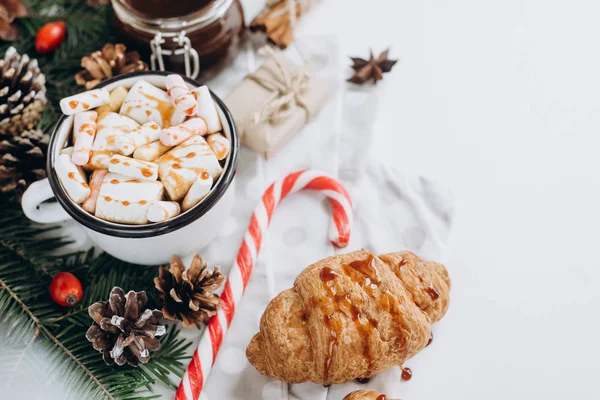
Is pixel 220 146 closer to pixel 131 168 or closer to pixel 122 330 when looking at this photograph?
pixel 131 168

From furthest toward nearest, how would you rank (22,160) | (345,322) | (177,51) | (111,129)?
(177,51), (22,160), (111,129), (345,322)

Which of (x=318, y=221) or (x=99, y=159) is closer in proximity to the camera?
(x=99, y=159)

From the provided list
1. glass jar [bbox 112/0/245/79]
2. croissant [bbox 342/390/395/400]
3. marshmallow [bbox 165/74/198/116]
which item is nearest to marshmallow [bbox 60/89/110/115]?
marshmallow [bbox 165/74/198/116]

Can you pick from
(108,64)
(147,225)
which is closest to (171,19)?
(108,64)

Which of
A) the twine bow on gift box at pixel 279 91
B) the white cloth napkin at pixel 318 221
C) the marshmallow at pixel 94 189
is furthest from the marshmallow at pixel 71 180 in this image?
the twine bow on gift box at pixel 279 91

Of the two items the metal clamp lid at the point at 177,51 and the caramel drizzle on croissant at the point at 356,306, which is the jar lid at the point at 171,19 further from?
the caramel drizzle on croissant at the point at 356,306

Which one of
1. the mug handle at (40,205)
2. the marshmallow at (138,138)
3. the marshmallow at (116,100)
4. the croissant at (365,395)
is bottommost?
the croissant at (365,395)
